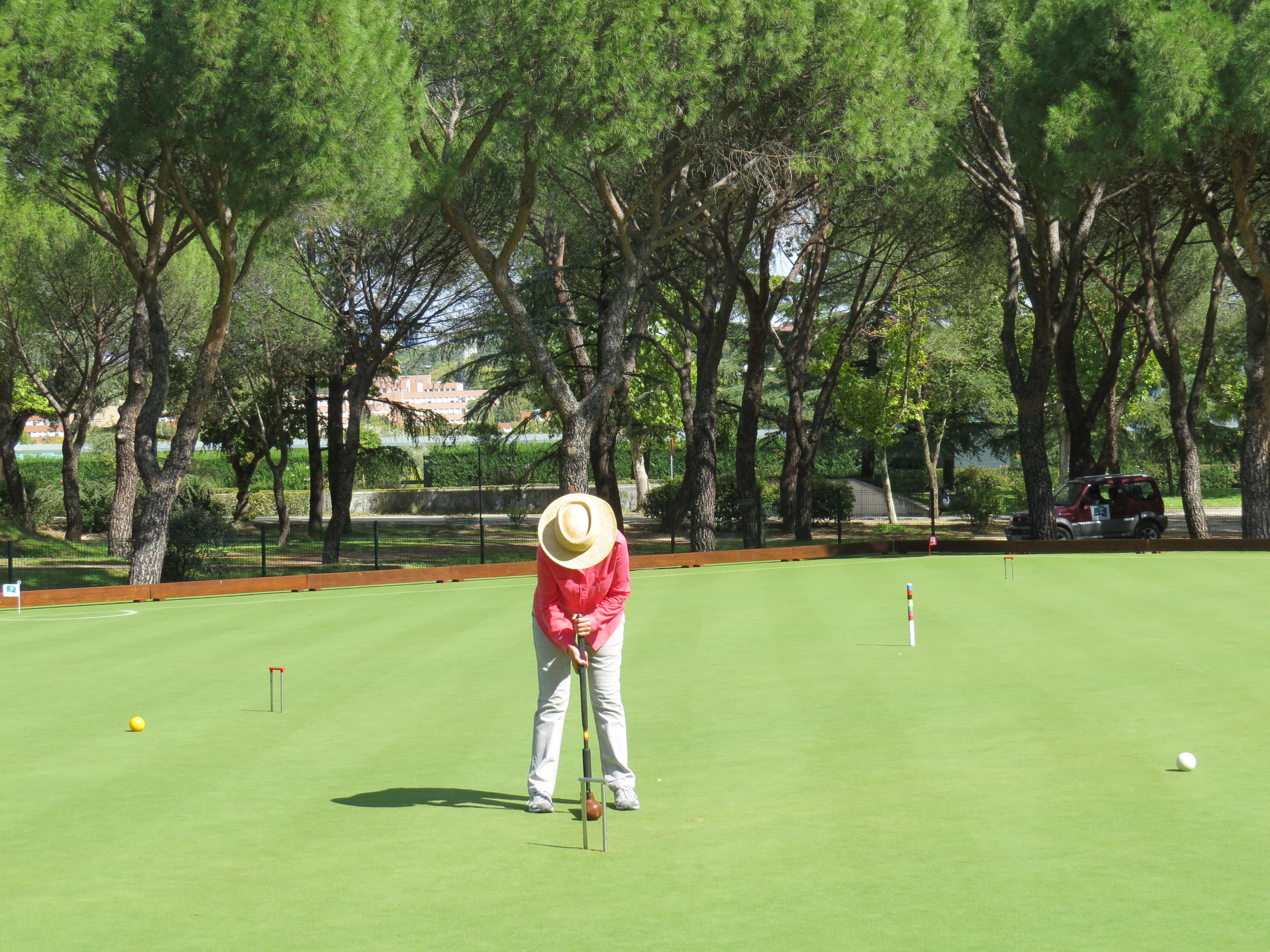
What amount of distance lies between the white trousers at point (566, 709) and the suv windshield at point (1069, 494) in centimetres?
2424

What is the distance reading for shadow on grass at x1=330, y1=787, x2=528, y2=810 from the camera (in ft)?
23.7

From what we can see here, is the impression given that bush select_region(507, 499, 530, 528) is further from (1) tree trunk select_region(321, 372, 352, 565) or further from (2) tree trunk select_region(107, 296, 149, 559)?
(2) tree trunk select_region(107, 296, 149, 559)

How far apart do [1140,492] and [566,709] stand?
2565 cm

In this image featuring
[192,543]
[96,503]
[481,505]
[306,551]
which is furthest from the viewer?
[96,503]

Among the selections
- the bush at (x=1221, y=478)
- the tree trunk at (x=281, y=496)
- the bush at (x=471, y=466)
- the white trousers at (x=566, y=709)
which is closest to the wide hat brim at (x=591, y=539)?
the white trousers at (x=566, y=709)

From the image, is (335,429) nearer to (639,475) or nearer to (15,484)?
(15,484)

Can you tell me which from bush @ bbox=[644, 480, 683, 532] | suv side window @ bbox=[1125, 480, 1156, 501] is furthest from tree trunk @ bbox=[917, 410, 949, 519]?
bush @ bbox=[644, 480, 683, 532]

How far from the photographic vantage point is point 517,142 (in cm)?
2142

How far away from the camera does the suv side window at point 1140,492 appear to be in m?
29.3

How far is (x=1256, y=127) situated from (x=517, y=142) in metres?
12.9

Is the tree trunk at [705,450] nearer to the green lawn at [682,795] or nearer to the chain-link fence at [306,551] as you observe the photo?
the chain-link fence at [306,551]

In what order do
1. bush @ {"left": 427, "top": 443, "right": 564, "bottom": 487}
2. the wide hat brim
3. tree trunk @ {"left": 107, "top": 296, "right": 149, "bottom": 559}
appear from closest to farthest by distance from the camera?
the wide hat brim → tree trunk @ {"left": 107, "top": 296, "right": 149, "bottom": 559} → bush @ {"left": 427, "top": 443, "right": 564, "bottom": 487}

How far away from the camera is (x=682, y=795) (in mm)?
7406

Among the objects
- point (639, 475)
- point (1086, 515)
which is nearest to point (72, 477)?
point (639, 475)
